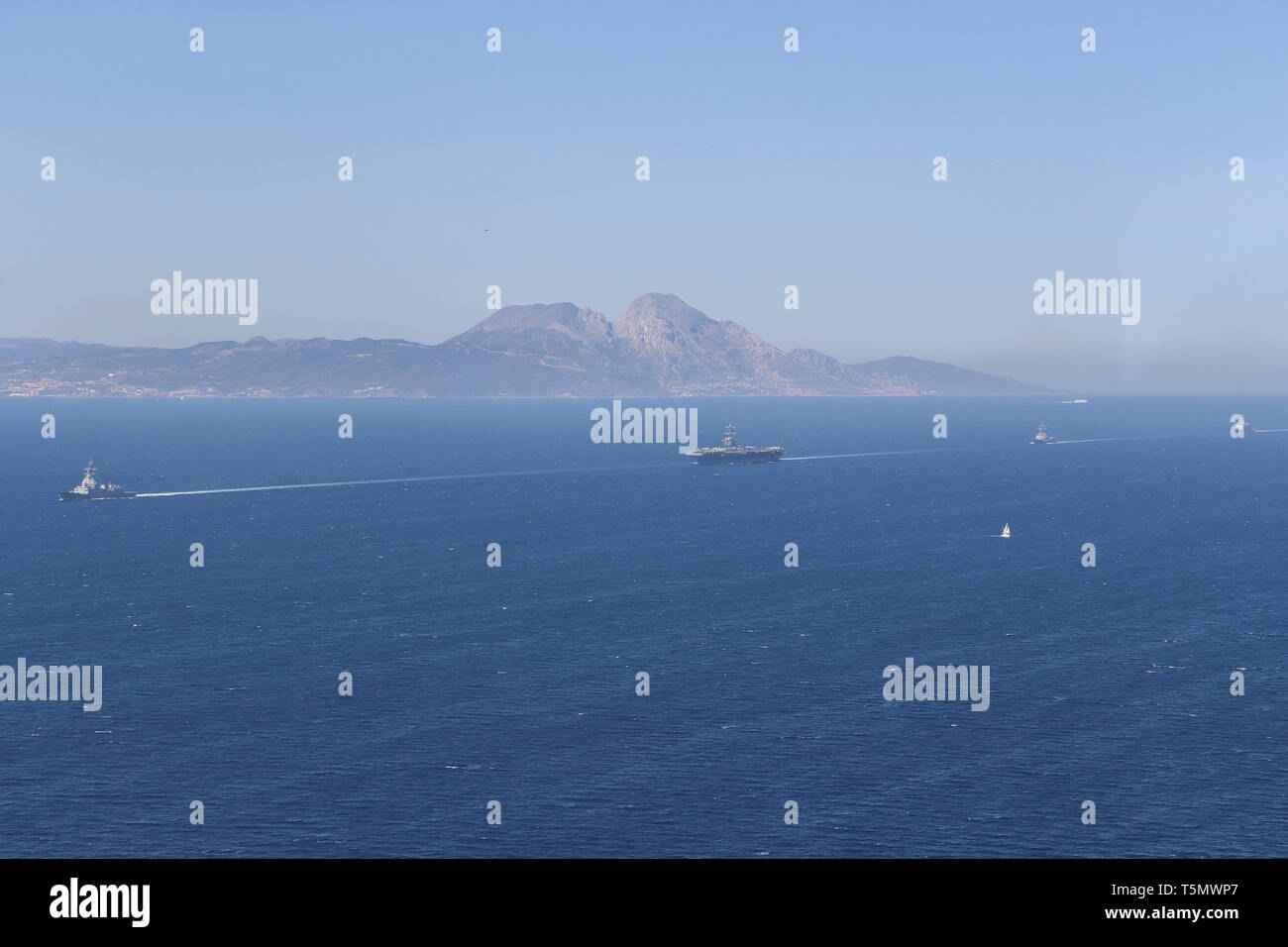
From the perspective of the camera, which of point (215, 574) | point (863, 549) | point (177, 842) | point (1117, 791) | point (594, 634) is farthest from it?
point (863, 549)

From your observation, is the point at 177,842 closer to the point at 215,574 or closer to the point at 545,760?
the point at 545,760

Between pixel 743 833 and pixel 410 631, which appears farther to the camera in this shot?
pixel 410 631

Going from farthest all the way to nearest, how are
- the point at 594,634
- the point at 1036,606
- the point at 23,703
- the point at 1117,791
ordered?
the point at 1036,606, the point at 594,634, the point at 23,703, the point at 1117,791
